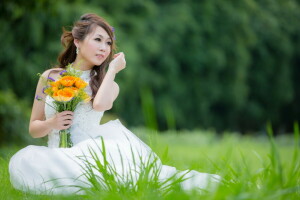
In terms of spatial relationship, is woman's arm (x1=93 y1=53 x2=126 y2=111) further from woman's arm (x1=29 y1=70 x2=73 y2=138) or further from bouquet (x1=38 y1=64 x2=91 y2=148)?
woman's arm (x1=29 y1=70 x2=73 y2=138)

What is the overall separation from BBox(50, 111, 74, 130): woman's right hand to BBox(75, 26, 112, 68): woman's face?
52 centimetres

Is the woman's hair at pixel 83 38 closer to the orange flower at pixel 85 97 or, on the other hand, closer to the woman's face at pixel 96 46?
the woman's face at pixel 96 46

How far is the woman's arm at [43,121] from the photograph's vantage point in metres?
3.15

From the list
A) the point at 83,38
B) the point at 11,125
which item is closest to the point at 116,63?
the point at 83,38

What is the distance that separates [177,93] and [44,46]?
744 cm

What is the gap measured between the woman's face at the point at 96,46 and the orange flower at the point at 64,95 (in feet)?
1.59

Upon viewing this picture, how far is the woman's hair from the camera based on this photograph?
3512mm

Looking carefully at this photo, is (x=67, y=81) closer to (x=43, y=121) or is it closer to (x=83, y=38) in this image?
(x=43, y=121)

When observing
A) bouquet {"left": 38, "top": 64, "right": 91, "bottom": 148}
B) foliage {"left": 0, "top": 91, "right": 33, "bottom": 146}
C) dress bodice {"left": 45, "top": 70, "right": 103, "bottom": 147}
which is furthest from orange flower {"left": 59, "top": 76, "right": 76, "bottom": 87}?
foliage {"left": 0, "top": 91, "right": 33, "bottom": 146}

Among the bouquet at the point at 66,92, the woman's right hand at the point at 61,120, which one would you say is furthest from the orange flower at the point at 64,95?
the woman's right hand at the point at 61,120

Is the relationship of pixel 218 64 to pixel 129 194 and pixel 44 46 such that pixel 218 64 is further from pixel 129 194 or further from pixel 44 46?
pixel 129 194

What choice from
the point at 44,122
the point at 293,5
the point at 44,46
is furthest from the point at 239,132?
the point at 44,122

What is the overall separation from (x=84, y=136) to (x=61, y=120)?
11.4 inches

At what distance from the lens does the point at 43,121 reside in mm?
3275
